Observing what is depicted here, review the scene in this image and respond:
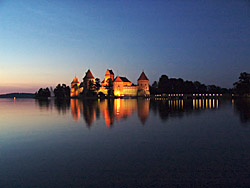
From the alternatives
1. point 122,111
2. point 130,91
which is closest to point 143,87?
point 130,91

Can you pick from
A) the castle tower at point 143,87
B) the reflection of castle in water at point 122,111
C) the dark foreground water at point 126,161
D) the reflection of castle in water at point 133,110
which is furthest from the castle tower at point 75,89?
the dark foreground water at point 126,161

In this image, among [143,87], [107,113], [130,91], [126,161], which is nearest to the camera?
[126,161]

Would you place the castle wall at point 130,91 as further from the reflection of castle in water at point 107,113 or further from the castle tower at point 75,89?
the reflection of castle in water at point 107,113

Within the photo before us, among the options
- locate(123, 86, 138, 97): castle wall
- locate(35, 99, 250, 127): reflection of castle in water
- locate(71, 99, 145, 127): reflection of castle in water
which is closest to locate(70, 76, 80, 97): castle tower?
locate(123, 86, 138, 97): castle wall

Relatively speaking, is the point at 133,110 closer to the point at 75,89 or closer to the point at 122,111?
the point at 122,111


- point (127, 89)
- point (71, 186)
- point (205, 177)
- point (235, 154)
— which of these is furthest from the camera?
point (127, 89)

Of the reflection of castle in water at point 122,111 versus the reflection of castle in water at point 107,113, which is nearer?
the reflection of castle in water at point 107,113

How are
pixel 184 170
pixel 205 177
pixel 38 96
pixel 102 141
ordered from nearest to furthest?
pixel 205 177, pixel 184 170, pixel 102 141, pixel 38 96

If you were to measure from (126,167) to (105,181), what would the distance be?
0.96 metres

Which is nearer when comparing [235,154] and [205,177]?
[205,177]

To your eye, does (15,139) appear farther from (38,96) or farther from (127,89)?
(38,96)

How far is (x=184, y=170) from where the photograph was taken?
5340mm

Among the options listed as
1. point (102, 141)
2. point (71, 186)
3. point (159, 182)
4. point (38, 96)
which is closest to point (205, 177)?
point (159, 182)

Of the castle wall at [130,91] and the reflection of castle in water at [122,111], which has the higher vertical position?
the castle wall at [130,91]
